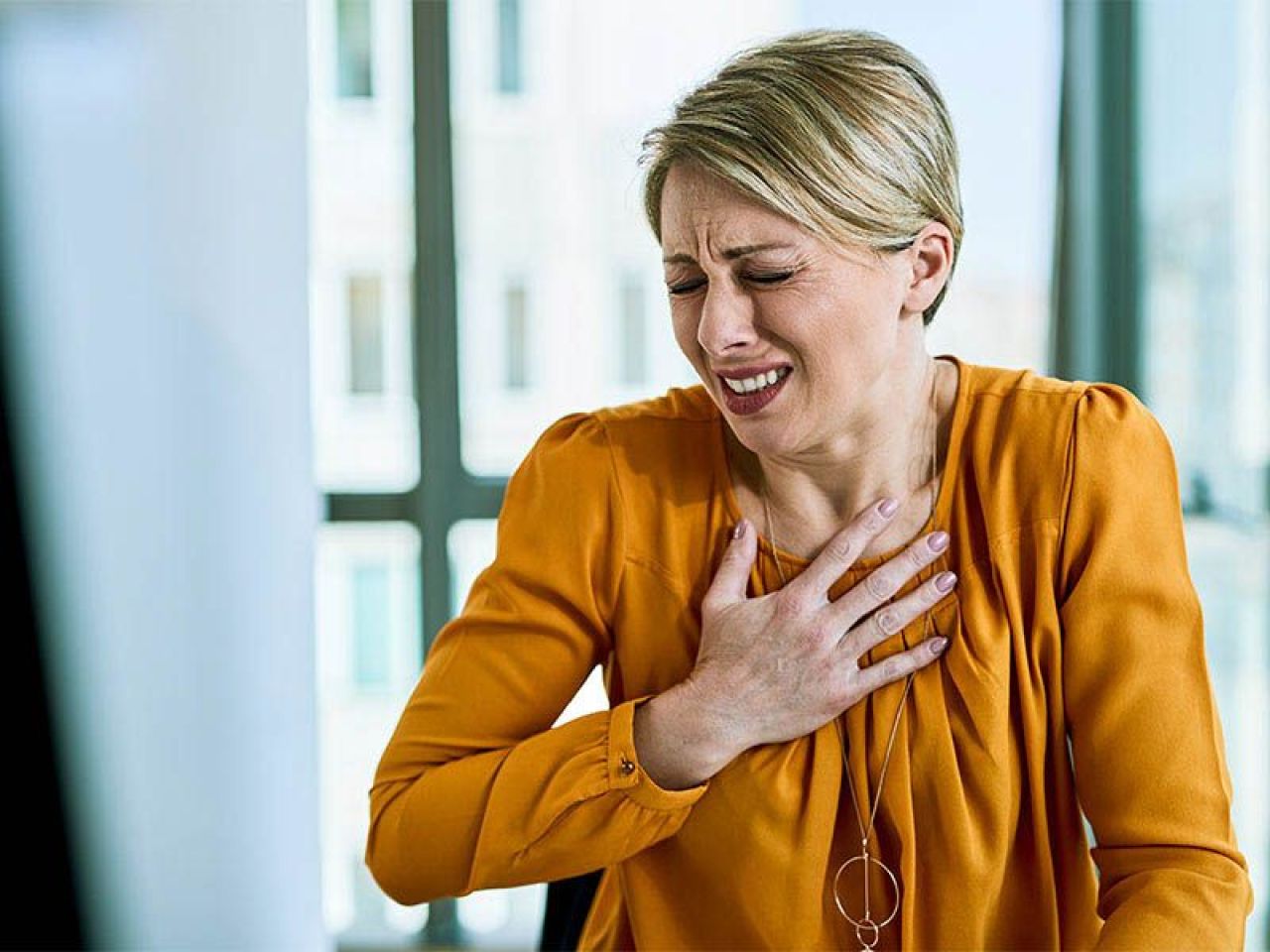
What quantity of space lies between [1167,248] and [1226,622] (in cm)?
78

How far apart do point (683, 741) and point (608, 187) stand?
2.24 metres

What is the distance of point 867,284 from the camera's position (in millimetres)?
1208

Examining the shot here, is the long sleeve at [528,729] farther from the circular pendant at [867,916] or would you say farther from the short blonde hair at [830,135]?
the short blonde hair at [830,135]

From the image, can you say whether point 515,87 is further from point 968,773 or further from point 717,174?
point 968,773

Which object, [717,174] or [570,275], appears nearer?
[717,174]

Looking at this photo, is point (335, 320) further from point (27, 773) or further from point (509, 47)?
point (27, 773)

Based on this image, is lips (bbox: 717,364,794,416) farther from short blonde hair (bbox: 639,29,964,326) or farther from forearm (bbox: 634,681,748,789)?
forearm (bbox: 634,681,748,789)

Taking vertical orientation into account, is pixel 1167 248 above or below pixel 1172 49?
below

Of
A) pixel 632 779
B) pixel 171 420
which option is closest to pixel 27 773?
pixel 632 779

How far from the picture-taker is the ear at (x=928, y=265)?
1.24 metres

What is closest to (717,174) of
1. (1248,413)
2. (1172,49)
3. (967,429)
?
(967,429)

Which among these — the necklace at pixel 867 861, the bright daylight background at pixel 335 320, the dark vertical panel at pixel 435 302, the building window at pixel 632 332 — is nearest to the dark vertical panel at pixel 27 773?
the bright daylight background at pixel 335 320

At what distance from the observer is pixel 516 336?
130 inches

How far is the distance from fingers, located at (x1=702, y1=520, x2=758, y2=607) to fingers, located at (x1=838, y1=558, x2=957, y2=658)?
11cm
